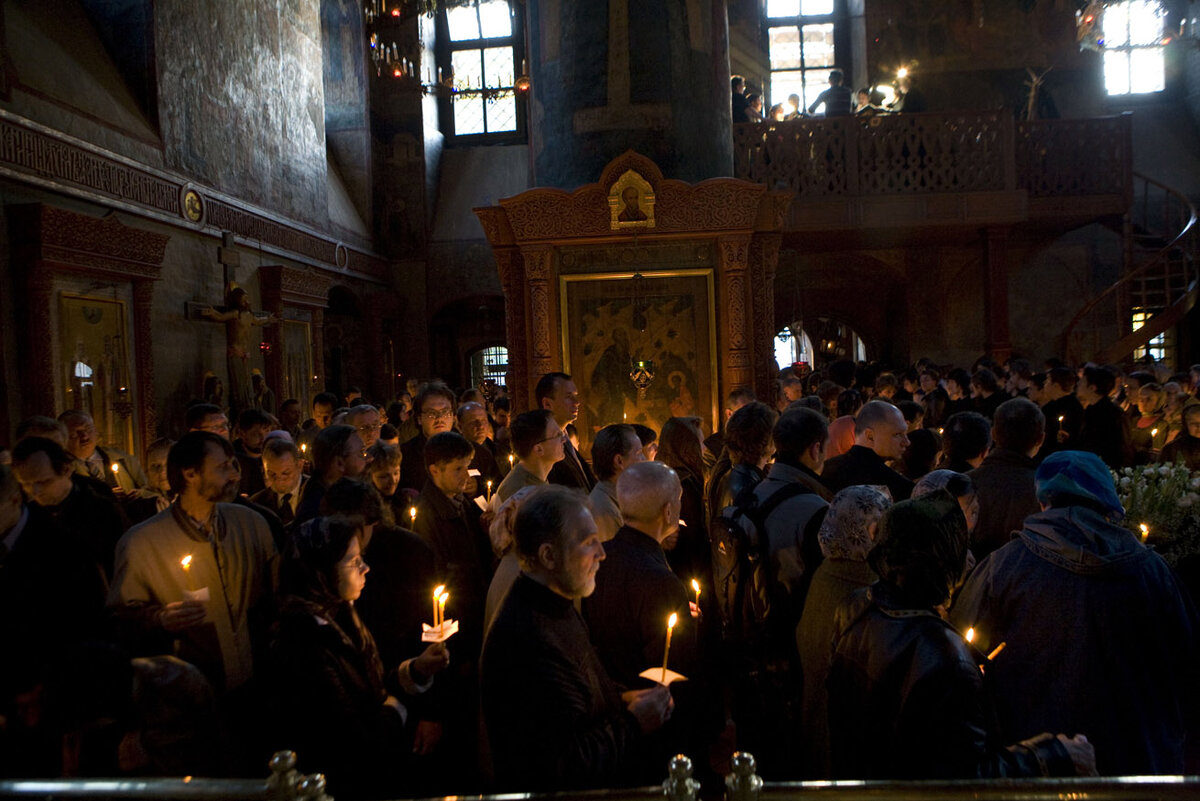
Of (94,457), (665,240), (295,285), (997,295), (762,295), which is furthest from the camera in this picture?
(295,285)

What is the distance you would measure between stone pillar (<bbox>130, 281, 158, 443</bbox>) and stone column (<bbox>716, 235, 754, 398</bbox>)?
289 inches

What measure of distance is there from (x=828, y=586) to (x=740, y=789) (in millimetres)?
1230

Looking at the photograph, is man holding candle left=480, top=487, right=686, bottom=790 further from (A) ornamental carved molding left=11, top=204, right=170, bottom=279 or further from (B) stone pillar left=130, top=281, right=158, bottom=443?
(B) stone pillar left=130, top=281, right=158, bottom=443

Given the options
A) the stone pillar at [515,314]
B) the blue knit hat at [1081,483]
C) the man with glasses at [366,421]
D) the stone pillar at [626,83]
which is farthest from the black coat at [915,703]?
the stone pillar at [626,83]

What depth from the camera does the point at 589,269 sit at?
830 cm

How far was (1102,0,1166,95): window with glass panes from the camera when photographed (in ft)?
62.1

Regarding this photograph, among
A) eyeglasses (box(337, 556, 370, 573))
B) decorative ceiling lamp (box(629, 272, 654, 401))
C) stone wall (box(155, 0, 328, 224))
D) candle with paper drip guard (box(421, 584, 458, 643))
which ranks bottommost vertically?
candle with paper drip guard (box(421, 584, 458, 643))

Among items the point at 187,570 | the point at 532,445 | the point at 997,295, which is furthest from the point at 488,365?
the point at 187,570

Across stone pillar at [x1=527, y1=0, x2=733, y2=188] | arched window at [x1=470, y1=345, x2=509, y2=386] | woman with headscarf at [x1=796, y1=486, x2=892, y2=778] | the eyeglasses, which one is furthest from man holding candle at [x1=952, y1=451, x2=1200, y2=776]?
arched window at [x1=470, y1=345, x2=509, y2=386]

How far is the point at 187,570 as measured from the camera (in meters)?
2.72

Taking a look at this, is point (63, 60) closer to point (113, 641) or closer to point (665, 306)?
point (665, 306)

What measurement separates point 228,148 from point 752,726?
12.8 metres

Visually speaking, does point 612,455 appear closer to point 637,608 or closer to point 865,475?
point 865,475

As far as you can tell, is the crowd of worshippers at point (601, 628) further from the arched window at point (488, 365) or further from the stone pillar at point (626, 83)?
the arched window at point (488, 365)
